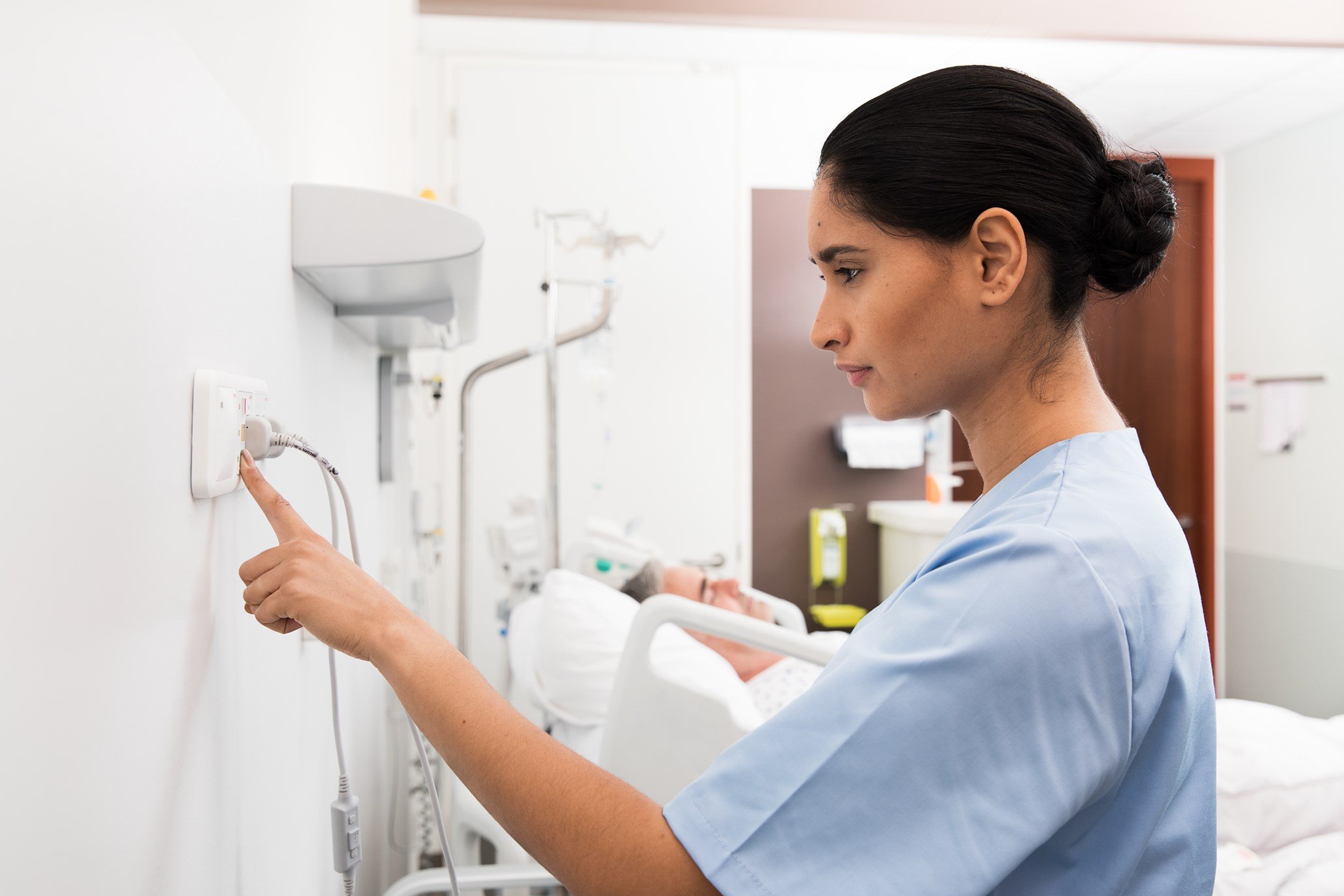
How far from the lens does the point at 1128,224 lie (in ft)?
2.10

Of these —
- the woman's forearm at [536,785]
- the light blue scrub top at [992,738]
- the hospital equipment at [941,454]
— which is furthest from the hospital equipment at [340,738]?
the hospital equipment at [941,454]

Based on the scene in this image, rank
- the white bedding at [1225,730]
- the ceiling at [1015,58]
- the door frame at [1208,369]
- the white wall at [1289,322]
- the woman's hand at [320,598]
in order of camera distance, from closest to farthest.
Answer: the woman's hand at [320,598], the white bedding at [1225,730], the ceiling at [1015,58], the white wall at [1289,322], the door frame at [1208,369]

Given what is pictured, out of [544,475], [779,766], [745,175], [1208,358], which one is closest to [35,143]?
[779,766]

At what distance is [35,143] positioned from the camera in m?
0.34

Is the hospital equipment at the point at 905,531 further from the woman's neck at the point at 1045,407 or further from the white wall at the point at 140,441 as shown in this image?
the white wall at the point at 140,441

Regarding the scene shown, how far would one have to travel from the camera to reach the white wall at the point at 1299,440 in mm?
3273

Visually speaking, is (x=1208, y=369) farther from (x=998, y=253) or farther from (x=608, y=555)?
(x=998, y=253)

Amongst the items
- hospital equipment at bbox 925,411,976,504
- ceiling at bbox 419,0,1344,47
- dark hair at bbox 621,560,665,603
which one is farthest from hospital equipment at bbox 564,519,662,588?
ceiling at bbox 419,0,1344,47

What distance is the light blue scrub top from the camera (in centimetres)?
48

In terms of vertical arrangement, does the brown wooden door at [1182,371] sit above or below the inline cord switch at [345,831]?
above

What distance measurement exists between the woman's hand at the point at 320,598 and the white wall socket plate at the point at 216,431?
6 centimetres

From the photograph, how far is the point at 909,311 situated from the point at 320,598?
0.46 meters

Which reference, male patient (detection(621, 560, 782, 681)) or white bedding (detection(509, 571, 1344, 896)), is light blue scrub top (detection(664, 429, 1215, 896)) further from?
male patient (detection(621, 560, 782, 681))

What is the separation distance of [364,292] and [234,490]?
0.40m
